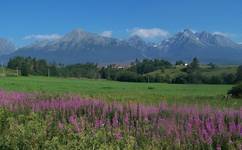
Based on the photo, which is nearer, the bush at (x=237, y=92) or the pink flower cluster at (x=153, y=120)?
the pink flower cluster at (x=153, y=120)

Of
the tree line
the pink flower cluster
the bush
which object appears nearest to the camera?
the pink flower cluster

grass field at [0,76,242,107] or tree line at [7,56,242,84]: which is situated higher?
tree line at [7,56,242,84]

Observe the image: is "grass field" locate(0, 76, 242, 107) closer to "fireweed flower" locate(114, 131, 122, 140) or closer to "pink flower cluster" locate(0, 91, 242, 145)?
"pink flower cluster" locate(0, 91, 242, 145)

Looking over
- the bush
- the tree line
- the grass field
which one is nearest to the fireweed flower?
the grass field

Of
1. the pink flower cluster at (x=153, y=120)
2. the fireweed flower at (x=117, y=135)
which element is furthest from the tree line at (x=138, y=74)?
the fireweed flower at (x=117, y=135)

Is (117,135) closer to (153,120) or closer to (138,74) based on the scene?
(153,120)

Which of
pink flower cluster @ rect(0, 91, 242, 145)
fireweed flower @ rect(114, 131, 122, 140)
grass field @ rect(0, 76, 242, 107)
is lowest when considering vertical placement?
grass field @ rect(0, 76, 242, 107)

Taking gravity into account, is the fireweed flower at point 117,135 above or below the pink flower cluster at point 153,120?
below

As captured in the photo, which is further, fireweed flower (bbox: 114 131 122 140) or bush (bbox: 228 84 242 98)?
bush (bbox: 228 84 242 98)

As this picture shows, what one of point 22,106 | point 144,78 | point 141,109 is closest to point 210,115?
point 141,109

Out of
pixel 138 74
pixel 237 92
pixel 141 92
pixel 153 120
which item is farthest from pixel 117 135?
pixel 138 74

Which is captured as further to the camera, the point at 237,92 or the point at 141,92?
the point at 141,92

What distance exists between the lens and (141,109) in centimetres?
1279

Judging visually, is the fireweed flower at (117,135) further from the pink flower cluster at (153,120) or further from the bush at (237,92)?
the bush at (237,92)
